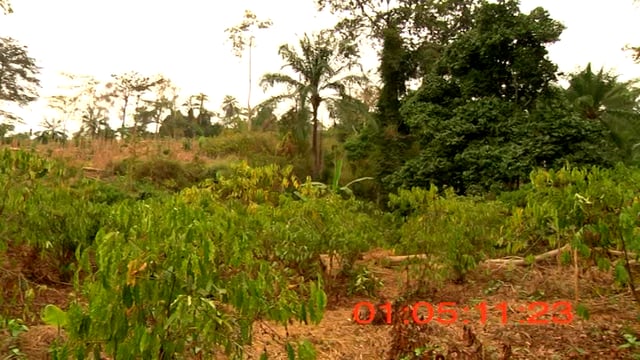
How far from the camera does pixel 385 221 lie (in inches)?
299

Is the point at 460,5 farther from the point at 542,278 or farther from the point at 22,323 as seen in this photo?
the point at 22,323

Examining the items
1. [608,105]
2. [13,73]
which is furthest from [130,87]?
[608,105]

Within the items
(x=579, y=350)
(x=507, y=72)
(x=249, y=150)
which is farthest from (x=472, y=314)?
(x=249, y=150)

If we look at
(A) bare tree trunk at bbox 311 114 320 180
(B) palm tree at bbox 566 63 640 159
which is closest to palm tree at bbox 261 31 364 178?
(A) bare tree trunk at bbox 311 114 320 180

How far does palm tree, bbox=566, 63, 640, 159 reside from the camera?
59.5 feet

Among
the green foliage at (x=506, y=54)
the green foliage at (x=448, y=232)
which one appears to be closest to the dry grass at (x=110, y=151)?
the green foliage at (x=506, y=54)

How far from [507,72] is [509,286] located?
30.9ft

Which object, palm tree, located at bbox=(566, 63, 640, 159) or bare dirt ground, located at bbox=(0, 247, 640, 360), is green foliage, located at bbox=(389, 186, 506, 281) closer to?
bare dirt ground, located at bbox=(0, 247, 640, 360)
